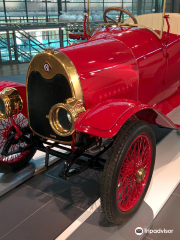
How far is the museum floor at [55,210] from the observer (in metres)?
1.84

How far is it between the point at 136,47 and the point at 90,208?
5.12 feet

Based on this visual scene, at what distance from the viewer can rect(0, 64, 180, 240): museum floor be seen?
184 cm

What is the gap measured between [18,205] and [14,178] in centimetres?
36

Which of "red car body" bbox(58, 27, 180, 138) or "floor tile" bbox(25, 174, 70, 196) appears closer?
"red car body" bbox(58, 27, 180, 138)

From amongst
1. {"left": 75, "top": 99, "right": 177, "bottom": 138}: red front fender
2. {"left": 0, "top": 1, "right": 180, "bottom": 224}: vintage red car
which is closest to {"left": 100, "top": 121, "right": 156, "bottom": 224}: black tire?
{"left": 0, "top": 1, "right": 180, "bottom": 224}: vintage red car

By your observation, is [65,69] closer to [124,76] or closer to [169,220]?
[124,76]

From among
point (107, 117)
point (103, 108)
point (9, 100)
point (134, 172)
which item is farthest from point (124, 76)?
point (9, 100)

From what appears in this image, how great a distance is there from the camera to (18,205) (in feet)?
7.14

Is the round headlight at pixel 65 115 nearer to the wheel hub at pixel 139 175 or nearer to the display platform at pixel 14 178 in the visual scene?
the wheel hub at pixel 139 175

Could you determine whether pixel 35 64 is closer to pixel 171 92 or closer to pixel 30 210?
pixel 30 210

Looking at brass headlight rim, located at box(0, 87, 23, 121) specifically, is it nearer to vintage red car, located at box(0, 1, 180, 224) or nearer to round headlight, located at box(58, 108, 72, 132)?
vintage red car, located at box(0, 1, 180, 224)

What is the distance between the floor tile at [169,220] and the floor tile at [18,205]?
37.7 inches

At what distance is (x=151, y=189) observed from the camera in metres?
2.21

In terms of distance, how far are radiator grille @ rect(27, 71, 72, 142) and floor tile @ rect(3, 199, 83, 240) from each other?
0.61 meters
